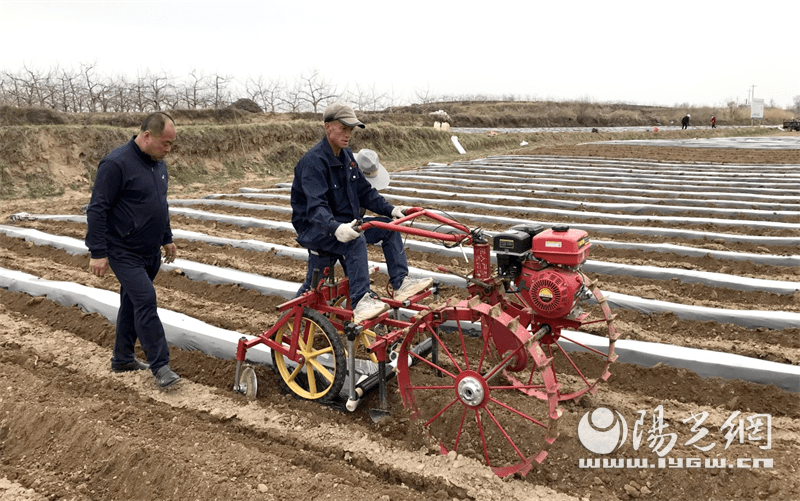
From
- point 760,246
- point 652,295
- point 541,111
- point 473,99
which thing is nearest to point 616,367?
point 652,295

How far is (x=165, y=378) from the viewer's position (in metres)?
3.37

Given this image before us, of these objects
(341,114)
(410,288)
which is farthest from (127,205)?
(410,288)

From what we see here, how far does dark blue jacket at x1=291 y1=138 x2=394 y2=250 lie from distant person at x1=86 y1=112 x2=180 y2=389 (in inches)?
33.7

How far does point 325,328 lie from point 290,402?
53 centimetres

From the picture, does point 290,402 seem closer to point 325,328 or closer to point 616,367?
point 325,328

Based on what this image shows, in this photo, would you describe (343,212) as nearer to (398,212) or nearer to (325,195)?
(325,195)

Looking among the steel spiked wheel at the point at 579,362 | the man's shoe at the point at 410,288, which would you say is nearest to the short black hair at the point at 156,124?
the man's shoe at the point at 410,288

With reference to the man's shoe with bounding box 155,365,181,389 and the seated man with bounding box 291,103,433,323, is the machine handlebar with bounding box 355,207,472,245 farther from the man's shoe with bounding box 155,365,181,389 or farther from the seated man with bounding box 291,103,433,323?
the man's shoe with bounding box 155,365,181,389

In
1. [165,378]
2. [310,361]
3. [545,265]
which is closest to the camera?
[545,265]
